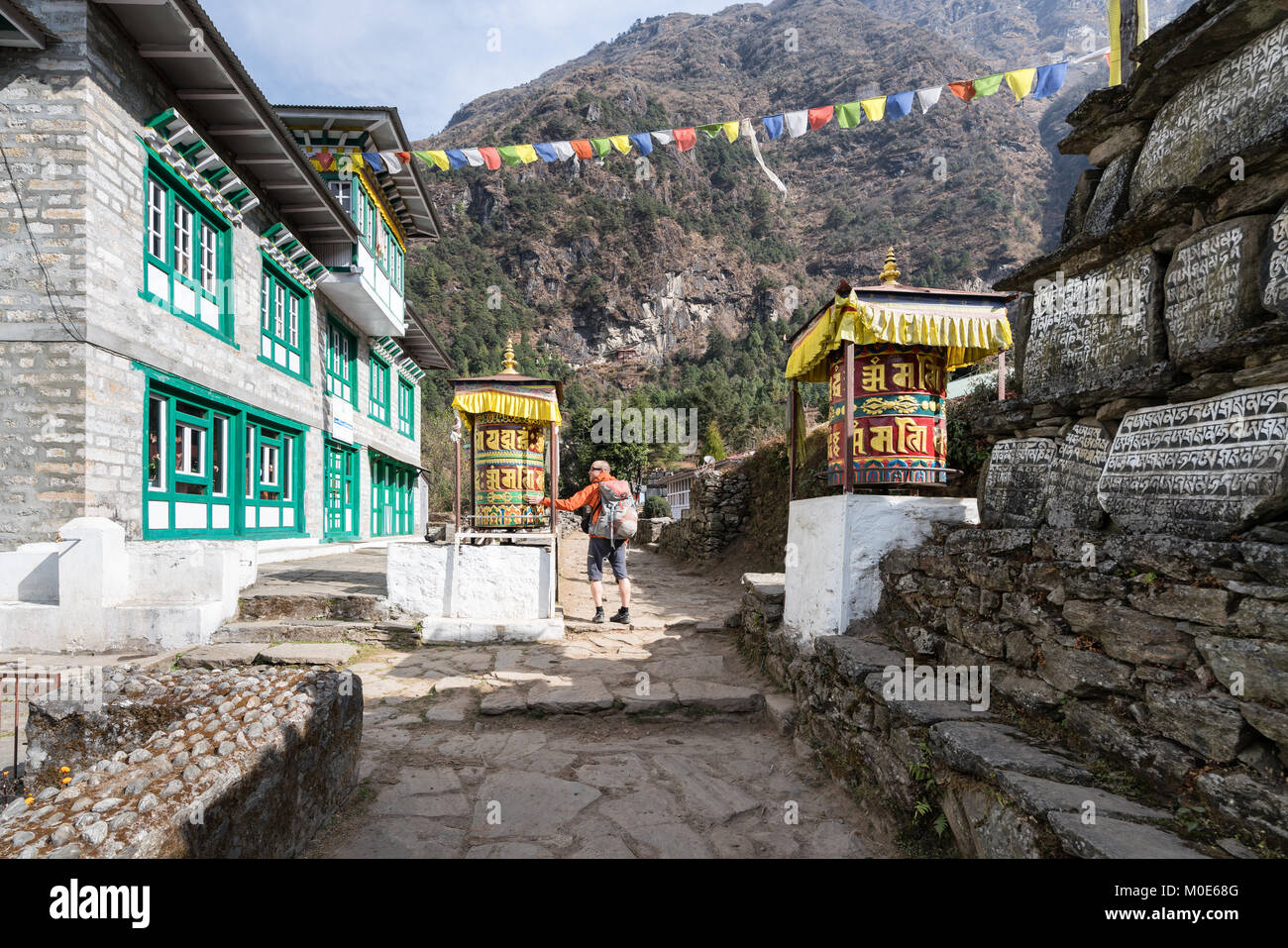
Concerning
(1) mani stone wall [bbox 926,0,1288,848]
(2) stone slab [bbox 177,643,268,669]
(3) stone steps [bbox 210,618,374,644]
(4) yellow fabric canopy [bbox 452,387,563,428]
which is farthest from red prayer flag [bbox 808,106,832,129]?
(2) stone slab [bbox 177,643,268,669]

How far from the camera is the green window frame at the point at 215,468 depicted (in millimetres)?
8664

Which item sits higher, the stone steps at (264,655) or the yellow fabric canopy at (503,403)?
the yellow fabric canopy at (503,403)

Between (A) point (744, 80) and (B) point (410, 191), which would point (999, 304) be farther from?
(A) point (744, 80)

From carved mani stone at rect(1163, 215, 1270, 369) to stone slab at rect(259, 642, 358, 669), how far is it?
20.6 ft

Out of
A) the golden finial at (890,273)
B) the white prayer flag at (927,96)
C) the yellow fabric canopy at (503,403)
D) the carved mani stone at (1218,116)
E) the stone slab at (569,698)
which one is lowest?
Answer: the stone slab at (569,698)

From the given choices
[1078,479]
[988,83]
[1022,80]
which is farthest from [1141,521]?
[988,83]

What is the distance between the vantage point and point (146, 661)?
5691 millimetres

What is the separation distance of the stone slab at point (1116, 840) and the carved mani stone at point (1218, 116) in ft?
7.73

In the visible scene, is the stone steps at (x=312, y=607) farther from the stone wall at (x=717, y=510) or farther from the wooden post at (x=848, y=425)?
the stone wall at (x=717, y=510)

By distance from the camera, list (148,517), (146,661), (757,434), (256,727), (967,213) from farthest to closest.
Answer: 1. (967,213)
2. (757,434)
3. (148,517)
4. (146,661)
5. (256,727)

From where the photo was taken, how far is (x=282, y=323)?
12445 millimetres

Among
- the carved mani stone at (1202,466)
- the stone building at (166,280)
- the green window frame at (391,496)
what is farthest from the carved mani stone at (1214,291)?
the green window frame at (391,496)
